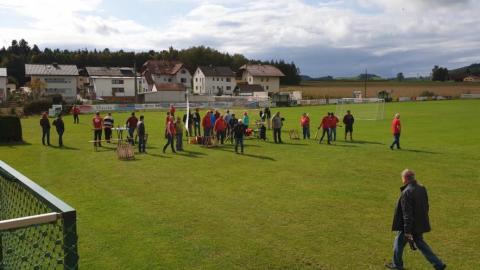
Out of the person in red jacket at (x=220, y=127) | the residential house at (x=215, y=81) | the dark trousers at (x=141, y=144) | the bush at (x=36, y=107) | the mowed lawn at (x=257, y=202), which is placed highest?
the residential house at (x=215, y=81)

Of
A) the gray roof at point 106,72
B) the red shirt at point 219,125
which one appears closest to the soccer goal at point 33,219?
the red shirt at point 219,125

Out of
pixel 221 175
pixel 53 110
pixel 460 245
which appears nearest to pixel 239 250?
pixel 460 245

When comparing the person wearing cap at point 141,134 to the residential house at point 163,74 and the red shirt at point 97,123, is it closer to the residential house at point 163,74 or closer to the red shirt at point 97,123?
the red shirt at point 97,123

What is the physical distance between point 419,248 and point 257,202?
543cm

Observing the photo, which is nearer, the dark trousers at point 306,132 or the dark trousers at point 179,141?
the dark trousers at point 179,141

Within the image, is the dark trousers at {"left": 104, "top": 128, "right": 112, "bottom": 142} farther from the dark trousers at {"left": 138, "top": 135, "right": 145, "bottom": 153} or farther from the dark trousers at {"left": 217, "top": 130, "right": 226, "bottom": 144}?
the dark trousers at {"left": 217, "top": 130, "right": 226, "bottom": 144}

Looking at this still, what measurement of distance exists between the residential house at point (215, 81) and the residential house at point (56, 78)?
1128 inches

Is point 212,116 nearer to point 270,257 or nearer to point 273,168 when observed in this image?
point 273,168

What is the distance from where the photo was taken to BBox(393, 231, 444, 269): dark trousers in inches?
288

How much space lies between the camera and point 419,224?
23.8 feet

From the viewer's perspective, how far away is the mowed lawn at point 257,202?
841cm

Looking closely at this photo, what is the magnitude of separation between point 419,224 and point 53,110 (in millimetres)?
44824

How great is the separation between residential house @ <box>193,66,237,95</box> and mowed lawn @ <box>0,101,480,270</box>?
7642cm

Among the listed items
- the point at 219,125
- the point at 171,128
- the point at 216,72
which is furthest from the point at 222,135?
the point at 216,72
